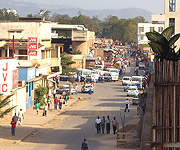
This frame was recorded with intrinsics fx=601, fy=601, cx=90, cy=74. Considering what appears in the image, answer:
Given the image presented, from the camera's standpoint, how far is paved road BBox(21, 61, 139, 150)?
31.0m

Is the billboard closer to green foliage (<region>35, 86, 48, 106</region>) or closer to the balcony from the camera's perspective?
green foliage (<region>35, 86, 48, 106</region>)

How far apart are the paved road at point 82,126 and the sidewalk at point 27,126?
481mm

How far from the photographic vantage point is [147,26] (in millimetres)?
144000

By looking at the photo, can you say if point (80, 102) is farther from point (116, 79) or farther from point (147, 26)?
point (147, 26)

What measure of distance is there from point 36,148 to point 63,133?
530 cm

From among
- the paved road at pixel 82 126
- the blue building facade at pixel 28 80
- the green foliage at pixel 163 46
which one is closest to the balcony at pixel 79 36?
the paved road at pixel 82 126

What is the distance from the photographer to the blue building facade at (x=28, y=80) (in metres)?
43.0

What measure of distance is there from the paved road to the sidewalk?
48 centimetres

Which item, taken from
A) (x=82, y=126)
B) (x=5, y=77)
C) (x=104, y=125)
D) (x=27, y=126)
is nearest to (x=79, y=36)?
(x=82, y=126)

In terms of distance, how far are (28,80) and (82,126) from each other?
7.48m

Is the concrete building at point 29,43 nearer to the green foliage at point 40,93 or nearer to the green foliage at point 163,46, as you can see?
the green foliage at point 40,93

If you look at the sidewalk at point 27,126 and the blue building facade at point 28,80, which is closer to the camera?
the sidewalk at point 27,126

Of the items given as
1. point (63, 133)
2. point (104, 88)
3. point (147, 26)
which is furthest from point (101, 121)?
point (147, 26)

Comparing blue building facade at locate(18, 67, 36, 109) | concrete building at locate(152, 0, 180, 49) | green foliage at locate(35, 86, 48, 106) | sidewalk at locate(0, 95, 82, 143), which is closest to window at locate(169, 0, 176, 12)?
concrete building at locate(152, 0, 180, 49)
